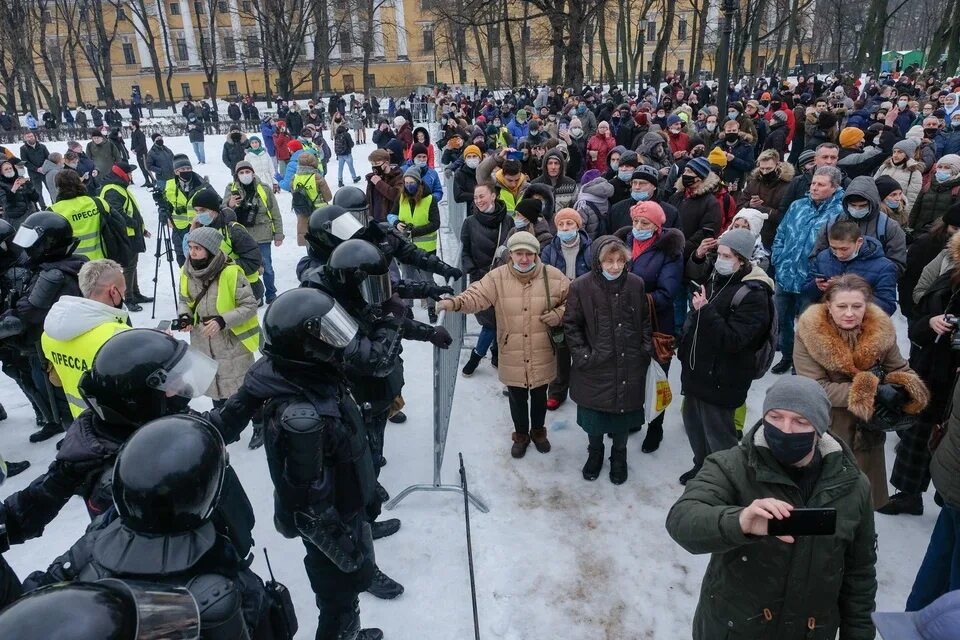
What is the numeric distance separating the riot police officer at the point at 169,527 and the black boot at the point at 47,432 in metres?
4.37

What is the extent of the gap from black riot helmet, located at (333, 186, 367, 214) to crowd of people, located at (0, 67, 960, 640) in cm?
2

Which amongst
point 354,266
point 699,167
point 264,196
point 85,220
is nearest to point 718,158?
point 699,167

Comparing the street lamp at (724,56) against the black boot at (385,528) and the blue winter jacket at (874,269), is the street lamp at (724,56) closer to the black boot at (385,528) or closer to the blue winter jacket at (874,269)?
the blue winter jacket at (874,269)

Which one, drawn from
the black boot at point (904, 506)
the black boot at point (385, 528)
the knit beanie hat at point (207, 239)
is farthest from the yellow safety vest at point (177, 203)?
the black boot at point (904, 506)

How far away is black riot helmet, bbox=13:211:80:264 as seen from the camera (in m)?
4.81

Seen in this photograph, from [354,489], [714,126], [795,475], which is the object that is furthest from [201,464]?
[714,126]

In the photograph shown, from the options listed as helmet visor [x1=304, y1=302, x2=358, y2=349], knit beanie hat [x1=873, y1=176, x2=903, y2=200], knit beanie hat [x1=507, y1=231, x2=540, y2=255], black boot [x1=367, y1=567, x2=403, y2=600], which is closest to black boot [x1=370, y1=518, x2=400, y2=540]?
black boot [x1=367, y1=567, x2=403, y2=600]

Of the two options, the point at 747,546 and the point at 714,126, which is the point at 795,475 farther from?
the point at 714,126

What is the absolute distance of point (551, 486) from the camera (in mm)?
4727

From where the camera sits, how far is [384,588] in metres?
3.71

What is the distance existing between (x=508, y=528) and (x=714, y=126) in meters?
10.9

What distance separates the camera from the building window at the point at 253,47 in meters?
53.8

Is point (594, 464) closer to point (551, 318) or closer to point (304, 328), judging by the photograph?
point (551, 318)

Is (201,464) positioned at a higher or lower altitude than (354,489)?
higher
